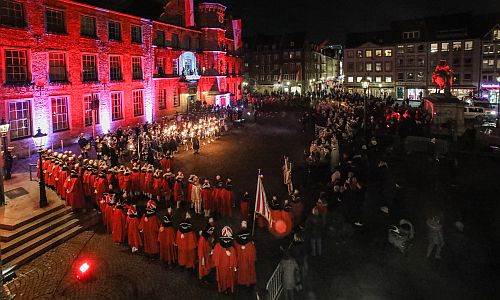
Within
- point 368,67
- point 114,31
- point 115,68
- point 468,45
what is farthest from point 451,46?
point 115,68

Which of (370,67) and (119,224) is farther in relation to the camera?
(370,67)

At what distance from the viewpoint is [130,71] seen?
3422 cm

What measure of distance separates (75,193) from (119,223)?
3.24 metres

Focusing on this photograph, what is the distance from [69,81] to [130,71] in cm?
739

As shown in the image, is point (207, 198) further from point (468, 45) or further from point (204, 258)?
point (468, 45)

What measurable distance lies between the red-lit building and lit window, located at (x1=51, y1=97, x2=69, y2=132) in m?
0.07

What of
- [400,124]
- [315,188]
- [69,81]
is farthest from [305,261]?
[69,81]

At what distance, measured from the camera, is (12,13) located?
77.0ft

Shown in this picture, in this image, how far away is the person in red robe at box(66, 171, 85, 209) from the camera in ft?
49.0

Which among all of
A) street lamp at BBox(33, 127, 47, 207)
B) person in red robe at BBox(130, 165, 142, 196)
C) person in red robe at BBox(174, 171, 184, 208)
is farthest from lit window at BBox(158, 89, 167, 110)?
street lamp at BBox(33, 127, 47, 207)

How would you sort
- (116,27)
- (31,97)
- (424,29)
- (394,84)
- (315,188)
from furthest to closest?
(394,84)
(424,29)
(116,27)
(31,97)
(315,188)

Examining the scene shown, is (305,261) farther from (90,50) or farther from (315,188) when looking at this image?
(90,50)

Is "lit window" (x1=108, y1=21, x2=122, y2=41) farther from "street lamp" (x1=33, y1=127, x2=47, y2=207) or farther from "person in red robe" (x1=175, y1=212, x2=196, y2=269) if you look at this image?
"person in red robe" (x1=175, y1=212, x2=196, y2=269)

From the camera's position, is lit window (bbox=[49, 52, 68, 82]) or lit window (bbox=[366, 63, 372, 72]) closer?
lit window (bbox=[49, 52, 68, 82])
